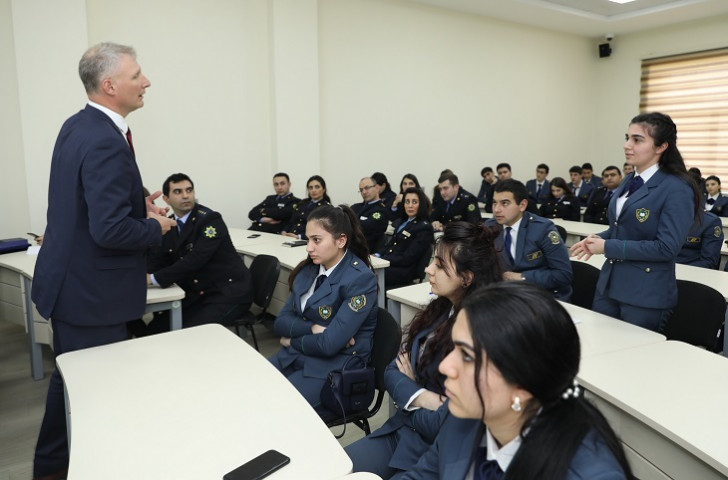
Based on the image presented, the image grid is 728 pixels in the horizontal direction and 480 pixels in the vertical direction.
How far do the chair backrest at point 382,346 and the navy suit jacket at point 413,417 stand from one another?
8.7 inches

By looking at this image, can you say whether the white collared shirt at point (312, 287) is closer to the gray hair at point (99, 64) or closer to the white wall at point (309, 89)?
the gray hair at point (99, 64)

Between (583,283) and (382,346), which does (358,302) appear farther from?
(583,283)

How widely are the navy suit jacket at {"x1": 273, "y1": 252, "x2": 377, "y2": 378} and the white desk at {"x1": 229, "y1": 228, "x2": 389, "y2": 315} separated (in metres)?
1.34

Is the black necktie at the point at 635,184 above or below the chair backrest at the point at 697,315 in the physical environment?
above

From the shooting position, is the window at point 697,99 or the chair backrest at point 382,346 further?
the window at point 697,99

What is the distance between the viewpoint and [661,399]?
150 cm

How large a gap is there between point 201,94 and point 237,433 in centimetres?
538

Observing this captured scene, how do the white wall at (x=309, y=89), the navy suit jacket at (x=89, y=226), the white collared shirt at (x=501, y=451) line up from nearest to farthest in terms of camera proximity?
the white collared shirt at (x=501, y=451), the navy suit jacket at (x=89, y=226), the white wall at (x=309, y=89)

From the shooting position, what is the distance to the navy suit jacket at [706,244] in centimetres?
372

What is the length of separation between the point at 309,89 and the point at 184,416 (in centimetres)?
552

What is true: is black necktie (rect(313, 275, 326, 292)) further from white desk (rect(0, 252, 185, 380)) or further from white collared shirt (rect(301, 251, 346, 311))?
white desk (rect(0, 252, 185, 380))

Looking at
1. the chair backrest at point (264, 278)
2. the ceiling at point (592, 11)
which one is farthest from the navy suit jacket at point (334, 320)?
the ceiling at point (592, 11)

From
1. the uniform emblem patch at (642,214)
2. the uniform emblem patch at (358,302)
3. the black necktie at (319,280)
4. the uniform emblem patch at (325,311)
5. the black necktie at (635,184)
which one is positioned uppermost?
the black necktie at (635,184)

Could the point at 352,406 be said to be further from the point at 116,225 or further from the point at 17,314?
the point at 17,314
